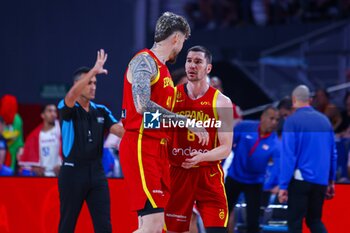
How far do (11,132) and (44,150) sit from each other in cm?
158

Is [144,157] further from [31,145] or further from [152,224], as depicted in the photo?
[31,145]

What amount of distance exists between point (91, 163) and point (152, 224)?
1.90 m

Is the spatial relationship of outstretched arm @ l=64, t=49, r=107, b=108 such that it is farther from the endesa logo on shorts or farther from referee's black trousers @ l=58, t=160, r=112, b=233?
the endesa logo on shorts

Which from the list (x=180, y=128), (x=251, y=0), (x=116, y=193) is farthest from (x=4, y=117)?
(x=251, y=0)

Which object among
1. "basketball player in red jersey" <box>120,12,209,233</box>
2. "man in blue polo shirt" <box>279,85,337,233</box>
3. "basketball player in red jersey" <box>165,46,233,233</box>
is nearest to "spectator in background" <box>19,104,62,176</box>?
"man in blue polo shirt" <box>279,85,337,233</box>

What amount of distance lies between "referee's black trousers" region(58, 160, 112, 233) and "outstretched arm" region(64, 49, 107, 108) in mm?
730

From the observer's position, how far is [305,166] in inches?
369

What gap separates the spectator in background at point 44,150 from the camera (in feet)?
38.5

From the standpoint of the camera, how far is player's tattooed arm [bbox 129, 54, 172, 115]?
6875 millimetres

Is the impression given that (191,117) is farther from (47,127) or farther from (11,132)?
(11,132)

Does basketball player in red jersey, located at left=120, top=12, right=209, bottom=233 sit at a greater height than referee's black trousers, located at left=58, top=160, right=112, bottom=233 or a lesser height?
greater

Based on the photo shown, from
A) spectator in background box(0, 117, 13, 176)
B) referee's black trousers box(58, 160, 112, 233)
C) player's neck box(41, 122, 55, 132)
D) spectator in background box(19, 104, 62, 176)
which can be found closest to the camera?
referee's black trousers box(58, 160, 112, 233)

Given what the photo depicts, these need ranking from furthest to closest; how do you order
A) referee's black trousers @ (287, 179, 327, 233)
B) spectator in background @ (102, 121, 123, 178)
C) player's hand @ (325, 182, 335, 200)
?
spectator in background @ (102, 121, 123, 178), player's hand @ (325, 182, 335, 200), referee's black trousers @ (287, 179, 327, 233)

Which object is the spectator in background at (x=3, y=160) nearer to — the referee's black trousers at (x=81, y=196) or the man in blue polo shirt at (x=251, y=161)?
the referee's black trousers at (x=81, y=196)
